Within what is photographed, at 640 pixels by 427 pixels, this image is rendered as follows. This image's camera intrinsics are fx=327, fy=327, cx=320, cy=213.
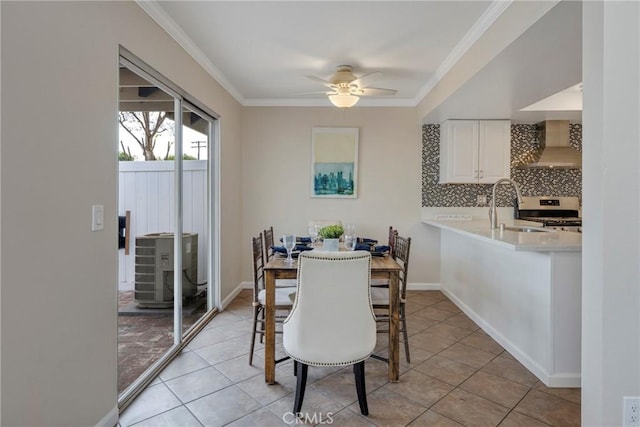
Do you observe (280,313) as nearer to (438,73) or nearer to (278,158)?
(278,158)

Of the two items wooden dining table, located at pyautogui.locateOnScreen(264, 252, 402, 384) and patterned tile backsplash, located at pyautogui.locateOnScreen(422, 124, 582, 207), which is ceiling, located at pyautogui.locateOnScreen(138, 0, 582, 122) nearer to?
patterned tile backsplash, located at pyautogui.locateOnScreen(422, 124, 582, 207)

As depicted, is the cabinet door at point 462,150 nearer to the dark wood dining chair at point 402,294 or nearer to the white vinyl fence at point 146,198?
the dark wood dining chair at point 402,294

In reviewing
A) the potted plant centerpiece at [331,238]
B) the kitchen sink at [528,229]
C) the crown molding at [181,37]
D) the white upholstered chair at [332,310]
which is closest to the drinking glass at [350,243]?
the potted plant centerpiece at [331,238]

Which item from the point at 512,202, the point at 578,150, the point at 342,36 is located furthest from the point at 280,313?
the point at 578,150

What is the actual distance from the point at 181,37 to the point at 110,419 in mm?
2664

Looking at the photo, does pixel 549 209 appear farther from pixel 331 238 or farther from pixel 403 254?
pixel 331 238

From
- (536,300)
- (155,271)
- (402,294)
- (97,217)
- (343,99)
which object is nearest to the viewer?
(97,217)

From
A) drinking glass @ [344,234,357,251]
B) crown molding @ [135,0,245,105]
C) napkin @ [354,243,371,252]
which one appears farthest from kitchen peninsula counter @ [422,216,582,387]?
crown molding @ [135,0,245,105]

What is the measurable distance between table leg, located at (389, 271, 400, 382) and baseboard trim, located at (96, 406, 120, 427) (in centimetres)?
168

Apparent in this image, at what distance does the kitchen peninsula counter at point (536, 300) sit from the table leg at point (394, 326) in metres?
0.83

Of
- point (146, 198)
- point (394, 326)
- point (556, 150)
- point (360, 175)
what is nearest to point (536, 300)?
point (394, 326)
